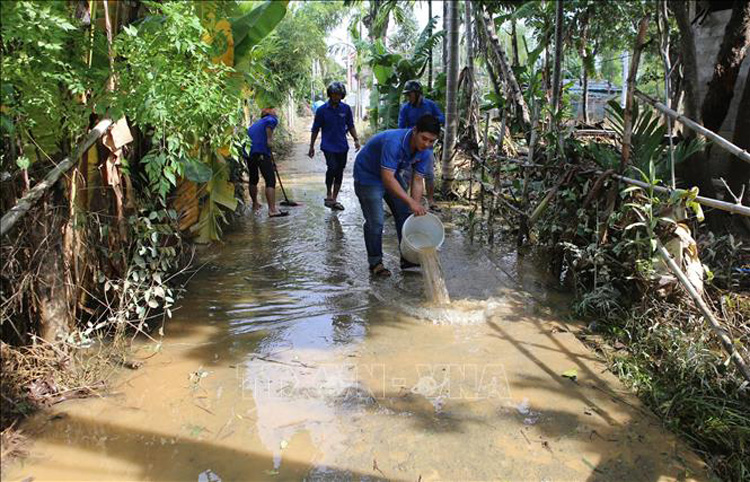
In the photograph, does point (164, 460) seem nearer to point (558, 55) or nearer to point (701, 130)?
point (701, 130)

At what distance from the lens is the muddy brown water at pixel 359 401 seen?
8.32ft

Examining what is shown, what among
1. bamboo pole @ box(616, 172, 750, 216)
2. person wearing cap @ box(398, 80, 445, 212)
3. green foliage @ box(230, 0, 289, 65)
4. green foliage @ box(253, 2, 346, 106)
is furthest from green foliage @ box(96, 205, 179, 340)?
green foliage @ box(253, 2, 346, 106)

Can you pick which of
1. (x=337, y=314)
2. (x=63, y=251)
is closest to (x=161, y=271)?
(x=63, y=251)

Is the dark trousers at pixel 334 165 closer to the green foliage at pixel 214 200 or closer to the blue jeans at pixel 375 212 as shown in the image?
the green foliage at pixel 214 200

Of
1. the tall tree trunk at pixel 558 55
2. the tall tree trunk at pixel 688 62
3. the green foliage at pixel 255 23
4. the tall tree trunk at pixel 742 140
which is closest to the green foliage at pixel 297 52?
the tall tree trunk at pixel 558 55

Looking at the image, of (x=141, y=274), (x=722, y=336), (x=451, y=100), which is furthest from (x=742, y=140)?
(x=141, y=274)

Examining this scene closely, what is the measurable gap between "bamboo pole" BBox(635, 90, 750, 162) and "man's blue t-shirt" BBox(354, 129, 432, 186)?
180 cm

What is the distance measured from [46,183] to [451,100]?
607 cm

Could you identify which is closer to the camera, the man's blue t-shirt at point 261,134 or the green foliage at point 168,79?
the green foliage at point 168,79

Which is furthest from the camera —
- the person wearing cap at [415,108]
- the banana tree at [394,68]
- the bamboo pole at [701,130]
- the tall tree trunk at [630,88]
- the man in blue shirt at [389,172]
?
the banana tree at [394,68]

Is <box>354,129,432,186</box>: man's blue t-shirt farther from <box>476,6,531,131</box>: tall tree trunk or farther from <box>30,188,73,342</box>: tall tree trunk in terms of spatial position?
<box>476,6,531,131</box>: tall tree trunk

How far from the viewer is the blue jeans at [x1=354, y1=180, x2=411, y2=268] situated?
4.95m

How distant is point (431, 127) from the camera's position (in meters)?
4.33

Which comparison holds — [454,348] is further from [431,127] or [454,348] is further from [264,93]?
[264,93]
